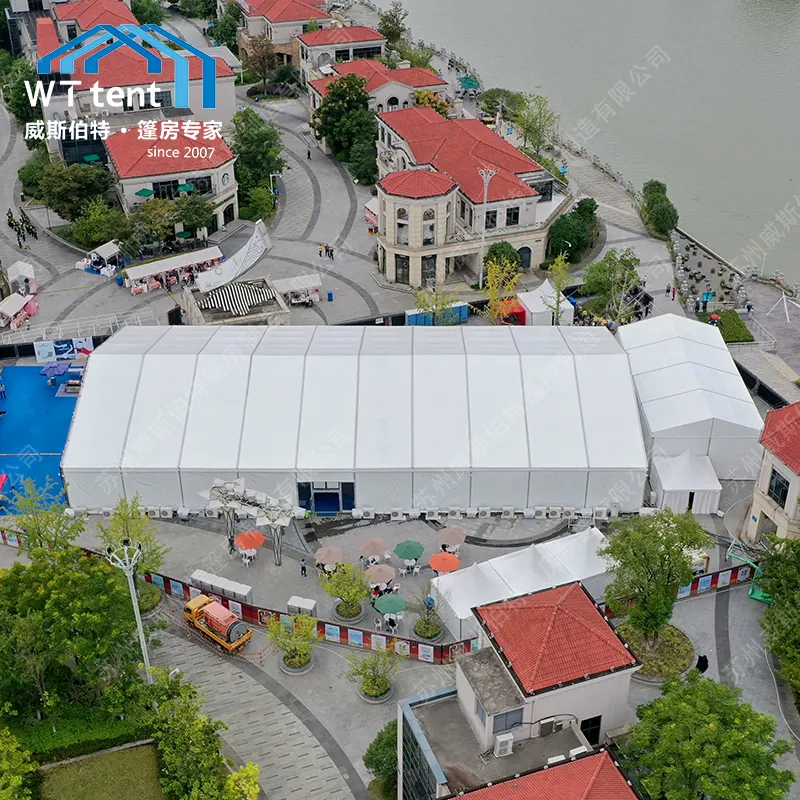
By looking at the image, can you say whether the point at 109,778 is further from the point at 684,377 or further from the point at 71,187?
the point at 71,187

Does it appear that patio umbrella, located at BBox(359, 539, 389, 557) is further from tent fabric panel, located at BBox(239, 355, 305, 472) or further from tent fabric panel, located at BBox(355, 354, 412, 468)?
tent fabric panel, located at BBox(239, 355, 305, 472)

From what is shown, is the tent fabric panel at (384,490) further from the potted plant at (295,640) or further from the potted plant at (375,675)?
the potted plant at (375,675)

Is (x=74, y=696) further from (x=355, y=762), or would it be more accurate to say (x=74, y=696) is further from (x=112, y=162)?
(x=112, y=162)

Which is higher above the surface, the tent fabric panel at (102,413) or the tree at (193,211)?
the tent fabric panel at (102,413)

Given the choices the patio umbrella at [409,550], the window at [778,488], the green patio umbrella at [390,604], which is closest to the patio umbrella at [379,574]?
the patio umbrella at [409,550]

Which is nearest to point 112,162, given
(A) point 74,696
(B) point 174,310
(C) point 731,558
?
(B) point 174,310

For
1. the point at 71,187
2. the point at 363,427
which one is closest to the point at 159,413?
the point at 363,427
